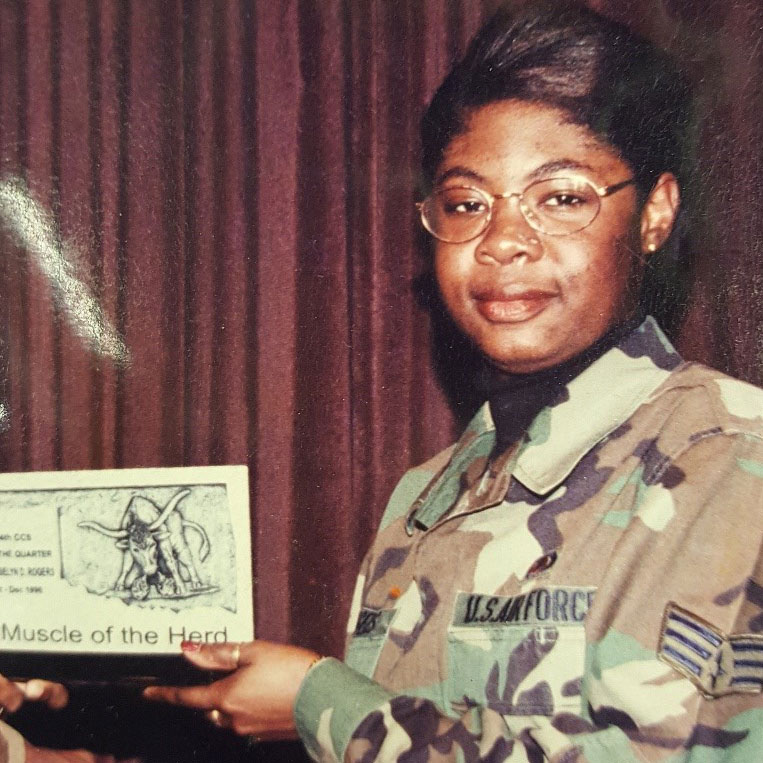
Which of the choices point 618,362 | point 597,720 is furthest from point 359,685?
point 618,362

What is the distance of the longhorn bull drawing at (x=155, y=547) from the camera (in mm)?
1033

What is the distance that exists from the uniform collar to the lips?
84 millimetres

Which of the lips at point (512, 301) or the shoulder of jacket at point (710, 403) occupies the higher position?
the lips at point (512, 301)

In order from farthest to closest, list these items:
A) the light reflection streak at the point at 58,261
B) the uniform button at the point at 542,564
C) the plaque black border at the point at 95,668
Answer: the light reflection streak at the point at 58,261 < the plaque black border at the point at 95,668 < the uniform button at the point at 542,564

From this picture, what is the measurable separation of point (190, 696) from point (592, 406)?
0.52m

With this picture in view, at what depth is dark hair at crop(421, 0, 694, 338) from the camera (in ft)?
2.72

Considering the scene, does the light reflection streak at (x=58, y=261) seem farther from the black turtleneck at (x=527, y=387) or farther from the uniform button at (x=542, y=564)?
the uniform button at (x=542, y=564)

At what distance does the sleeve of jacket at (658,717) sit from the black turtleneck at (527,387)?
0.62 ft

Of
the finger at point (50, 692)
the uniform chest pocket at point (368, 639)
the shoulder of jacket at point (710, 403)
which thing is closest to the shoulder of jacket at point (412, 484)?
the uniform chest pocket at point (368, 639)

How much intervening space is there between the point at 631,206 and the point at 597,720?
49cm

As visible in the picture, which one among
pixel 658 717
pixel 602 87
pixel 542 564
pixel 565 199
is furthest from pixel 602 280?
pixel 658 717

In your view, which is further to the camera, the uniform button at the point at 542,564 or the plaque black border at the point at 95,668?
the plaque black border at the point at 95,668

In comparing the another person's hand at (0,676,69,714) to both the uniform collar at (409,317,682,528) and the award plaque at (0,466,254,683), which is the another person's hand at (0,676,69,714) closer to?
the award plaque at (0,466,254,683)

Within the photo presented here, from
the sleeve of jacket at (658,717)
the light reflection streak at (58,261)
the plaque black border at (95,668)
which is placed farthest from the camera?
the light reflection streak at (58,261)
